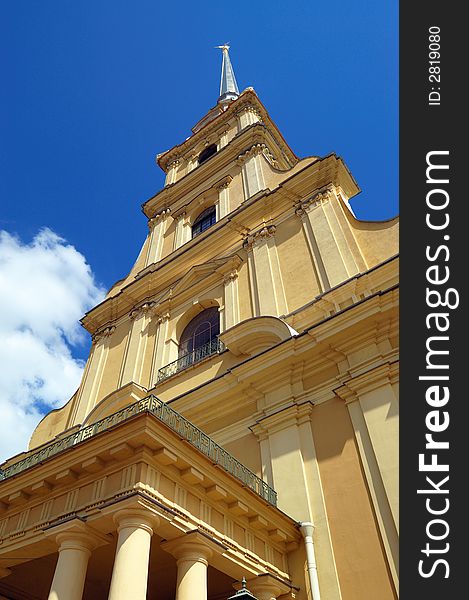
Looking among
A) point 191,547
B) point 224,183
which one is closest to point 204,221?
point 224,183

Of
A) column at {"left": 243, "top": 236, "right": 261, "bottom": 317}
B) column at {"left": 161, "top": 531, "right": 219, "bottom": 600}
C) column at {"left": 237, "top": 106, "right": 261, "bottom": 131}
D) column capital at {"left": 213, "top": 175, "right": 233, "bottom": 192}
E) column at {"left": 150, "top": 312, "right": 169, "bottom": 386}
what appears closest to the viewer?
column at {"left": 161, "top": 531, "right": 219, "bottom": 600}

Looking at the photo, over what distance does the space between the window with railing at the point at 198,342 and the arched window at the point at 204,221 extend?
215 inches

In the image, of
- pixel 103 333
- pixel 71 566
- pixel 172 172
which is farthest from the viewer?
pixel 172 172

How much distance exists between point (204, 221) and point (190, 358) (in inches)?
319

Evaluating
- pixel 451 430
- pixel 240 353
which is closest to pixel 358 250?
pixel 240 353

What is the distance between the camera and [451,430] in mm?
4934

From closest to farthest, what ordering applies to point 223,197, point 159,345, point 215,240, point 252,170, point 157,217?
point 159,345
point 215,240
point 252,170
point 223,197
point 157,217

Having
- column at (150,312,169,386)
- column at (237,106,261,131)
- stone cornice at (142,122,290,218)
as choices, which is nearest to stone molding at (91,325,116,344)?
column at (150,312,169,386)

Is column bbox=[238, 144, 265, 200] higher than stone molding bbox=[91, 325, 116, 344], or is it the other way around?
column bbox=[238, 144, 265, 200]

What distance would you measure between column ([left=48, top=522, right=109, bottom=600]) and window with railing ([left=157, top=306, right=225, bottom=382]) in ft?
23.6

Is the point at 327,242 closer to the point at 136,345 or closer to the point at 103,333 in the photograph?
the point at 136,345

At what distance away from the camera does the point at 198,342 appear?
1559 centimetres

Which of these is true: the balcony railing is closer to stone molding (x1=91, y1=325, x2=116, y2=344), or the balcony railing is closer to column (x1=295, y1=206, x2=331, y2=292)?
column (x1=295, y1=206, x2=331, y2=292)

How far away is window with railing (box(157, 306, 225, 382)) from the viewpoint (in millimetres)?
A: 14523
